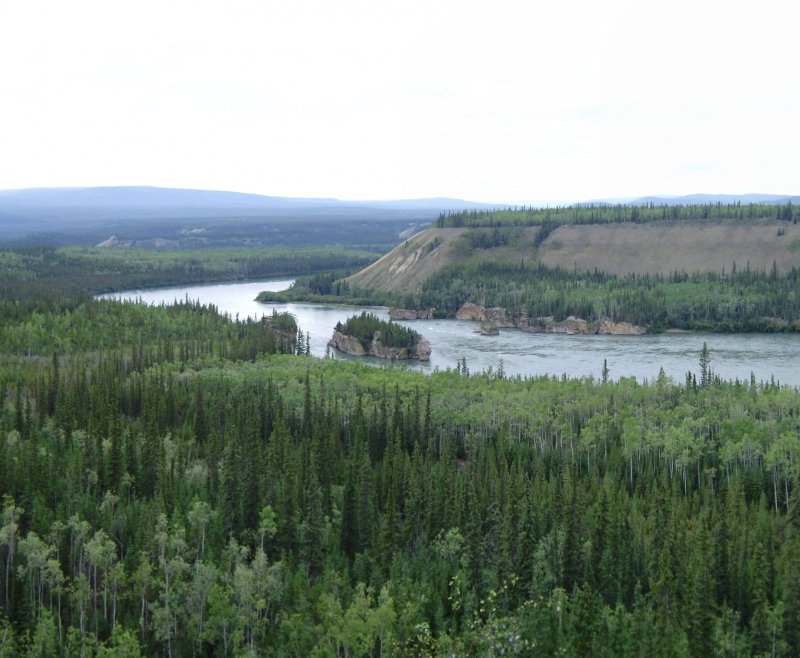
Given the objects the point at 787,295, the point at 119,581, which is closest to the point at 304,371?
the point at 119,581

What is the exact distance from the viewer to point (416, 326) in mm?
199000

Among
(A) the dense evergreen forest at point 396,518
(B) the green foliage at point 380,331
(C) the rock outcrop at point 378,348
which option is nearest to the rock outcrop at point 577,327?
(B) the green foliage at point 380,331

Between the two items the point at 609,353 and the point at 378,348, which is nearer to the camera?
the point at 609,353

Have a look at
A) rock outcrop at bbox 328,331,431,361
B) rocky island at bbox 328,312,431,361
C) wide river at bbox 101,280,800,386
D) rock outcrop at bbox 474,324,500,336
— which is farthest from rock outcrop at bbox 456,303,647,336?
rocky island at bbox 328,312,431,361

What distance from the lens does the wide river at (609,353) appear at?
138m

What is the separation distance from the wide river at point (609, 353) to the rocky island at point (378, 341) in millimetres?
2095

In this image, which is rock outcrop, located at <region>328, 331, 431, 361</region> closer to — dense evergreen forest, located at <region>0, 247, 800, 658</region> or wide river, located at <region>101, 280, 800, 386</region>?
wide river, located at <region>101, 280, 800, 386</region>

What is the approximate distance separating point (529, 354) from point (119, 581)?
10302 cm

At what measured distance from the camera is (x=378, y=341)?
535 ft

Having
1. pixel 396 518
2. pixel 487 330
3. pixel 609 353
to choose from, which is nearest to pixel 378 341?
pixel 487 330

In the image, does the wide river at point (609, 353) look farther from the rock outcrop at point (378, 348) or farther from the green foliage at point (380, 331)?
the green foliage at point (380, 331)

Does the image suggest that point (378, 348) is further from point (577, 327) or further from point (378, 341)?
point (577, 327)

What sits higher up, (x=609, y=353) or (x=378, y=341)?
(x=378, y=341)

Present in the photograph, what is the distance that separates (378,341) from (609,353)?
32.8 metres
